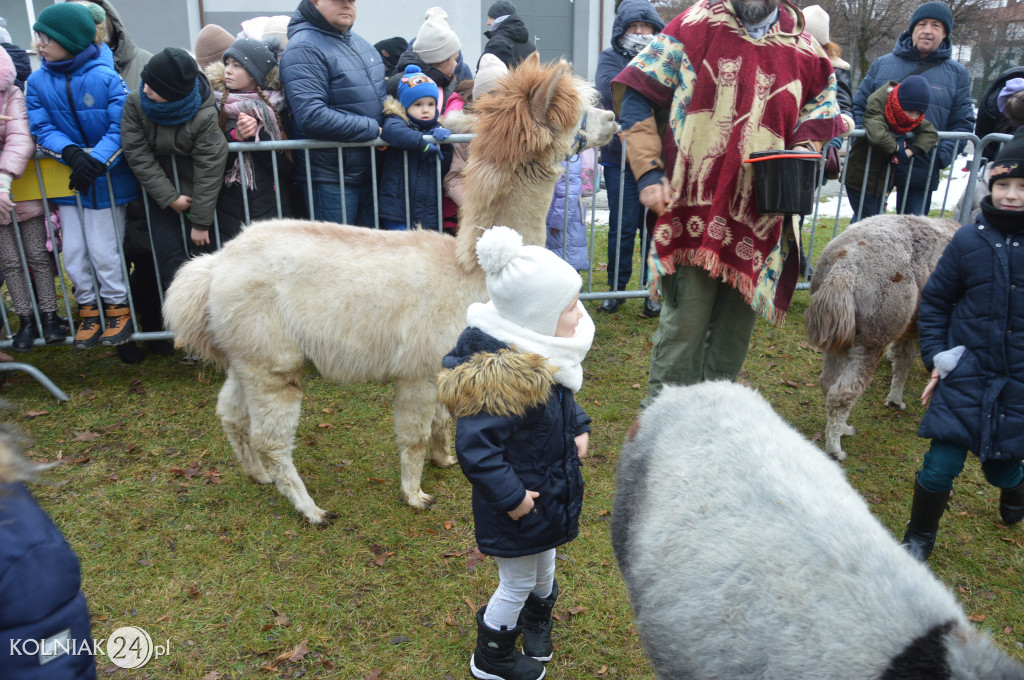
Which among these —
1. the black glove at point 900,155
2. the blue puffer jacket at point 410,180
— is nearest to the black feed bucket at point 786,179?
the blue puffer jacket at point 410,180

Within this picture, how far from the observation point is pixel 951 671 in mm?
1289

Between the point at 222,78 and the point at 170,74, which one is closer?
the point at 170,74

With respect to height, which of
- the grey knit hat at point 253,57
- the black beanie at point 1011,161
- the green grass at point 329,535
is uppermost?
the grey knit hat at point 253,57

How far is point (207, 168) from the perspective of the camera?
4691 mm

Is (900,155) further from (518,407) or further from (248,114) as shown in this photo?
(518,407)

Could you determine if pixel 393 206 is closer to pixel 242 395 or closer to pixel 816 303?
pixel 242 395

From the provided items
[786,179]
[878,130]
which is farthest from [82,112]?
[878,130]

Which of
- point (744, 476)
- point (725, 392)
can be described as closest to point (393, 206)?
point (725, 392)

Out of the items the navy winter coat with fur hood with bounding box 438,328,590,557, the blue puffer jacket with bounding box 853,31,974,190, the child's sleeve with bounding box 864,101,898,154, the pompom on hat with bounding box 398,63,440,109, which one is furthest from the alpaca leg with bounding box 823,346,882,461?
the pompom on hat with bounding box 398,63,440,109

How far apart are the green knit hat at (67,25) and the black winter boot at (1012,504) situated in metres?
5.95

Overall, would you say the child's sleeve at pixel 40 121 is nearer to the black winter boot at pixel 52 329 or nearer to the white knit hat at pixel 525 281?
the black winter boot at pixel 52 329

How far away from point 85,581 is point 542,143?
288cm

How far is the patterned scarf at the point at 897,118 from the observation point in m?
5.88

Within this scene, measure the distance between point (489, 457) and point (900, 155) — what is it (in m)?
5.60
